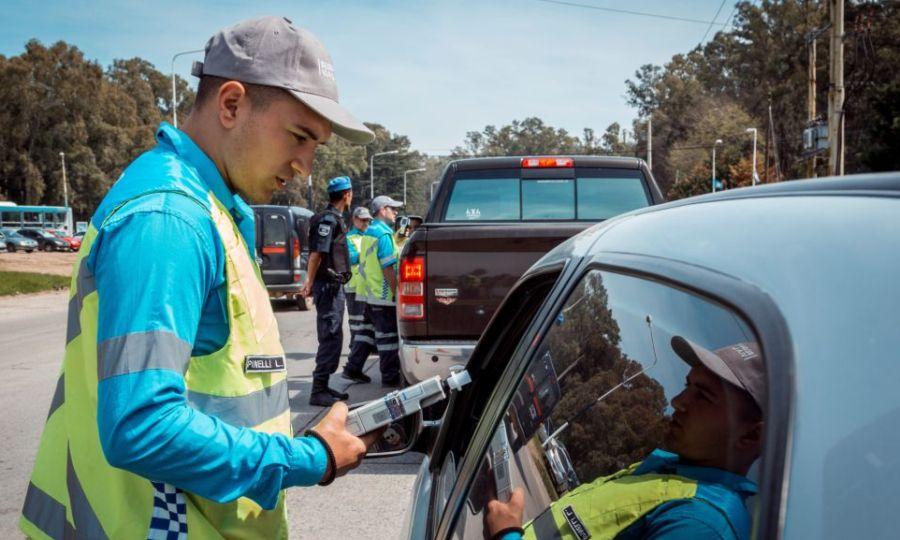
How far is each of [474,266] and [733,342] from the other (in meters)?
4.57

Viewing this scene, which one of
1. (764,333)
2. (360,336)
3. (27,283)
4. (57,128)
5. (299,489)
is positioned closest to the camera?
(764,333)

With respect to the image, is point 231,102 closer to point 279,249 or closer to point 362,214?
point 362,214

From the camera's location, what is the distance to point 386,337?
25.7 ft

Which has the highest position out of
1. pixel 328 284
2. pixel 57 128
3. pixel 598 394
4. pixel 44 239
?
pixel 57 128

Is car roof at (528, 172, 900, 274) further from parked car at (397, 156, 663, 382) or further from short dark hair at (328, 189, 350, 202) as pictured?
short dark hair at (328, 189, 350, 202)

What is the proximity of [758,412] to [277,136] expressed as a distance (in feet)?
3.91

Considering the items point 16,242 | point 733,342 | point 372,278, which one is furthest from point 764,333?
point 16,242

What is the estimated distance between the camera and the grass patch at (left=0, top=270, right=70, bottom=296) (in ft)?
69.2

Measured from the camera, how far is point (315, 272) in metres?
7.35

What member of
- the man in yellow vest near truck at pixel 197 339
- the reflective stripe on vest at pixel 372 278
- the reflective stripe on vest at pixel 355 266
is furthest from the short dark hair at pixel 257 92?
A: the reflective stripe on vest at pixel 355 266

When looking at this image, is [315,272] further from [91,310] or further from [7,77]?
[7,77]

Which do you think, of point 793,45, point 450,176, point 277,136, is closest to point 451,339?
point 450,176

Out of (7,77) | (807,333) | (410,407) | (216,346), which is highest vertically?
(7,77)

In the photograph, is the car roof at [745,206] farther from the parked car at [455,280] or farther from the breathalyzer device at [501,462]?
the parked car at [455,280]
